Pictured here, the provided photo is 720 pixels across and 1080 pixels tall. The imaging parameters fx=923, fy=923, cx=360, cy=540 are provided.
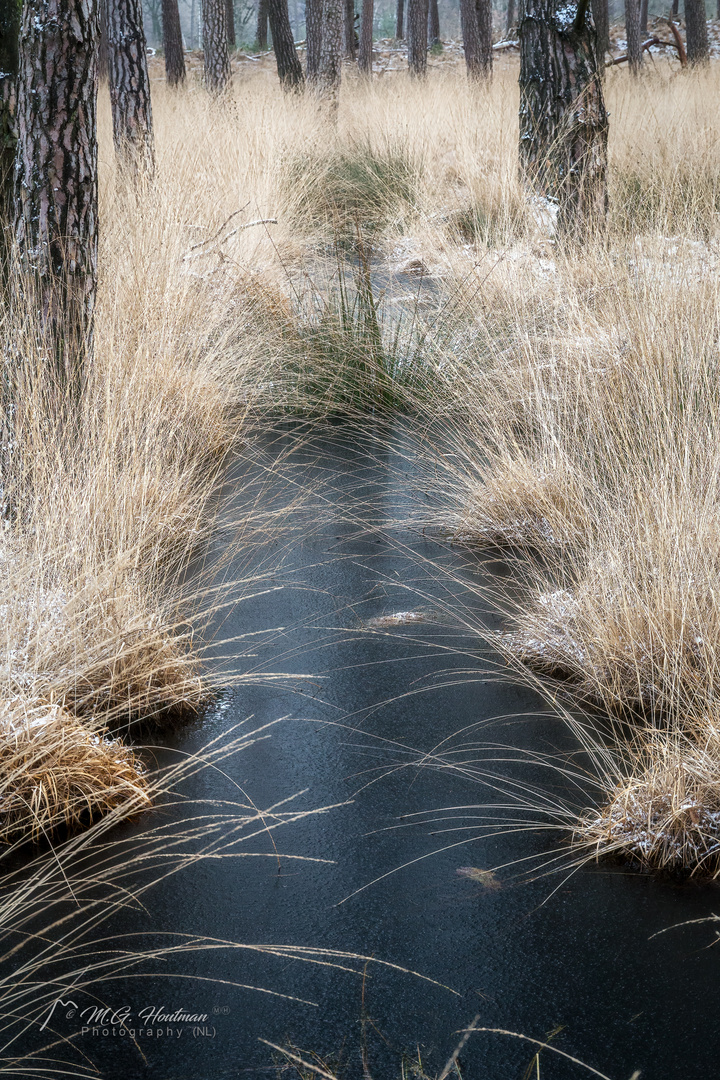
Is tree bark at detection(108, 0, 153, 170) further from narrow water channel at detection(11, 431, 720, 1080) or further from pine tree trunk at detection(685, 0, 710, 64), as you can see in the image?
pine tree trunk at detection(685, 0, 710, 64)

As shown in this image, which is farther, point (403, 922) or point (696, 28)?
point (696, 28)

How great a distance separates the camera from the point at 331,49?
12.6 m

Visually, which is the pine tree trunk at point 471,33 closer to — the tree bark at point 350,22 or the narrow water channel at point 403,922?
the tree bark at point 350,22

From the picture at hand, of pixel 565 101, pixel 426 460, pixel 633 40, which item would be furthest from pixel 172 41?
pixel 426 460

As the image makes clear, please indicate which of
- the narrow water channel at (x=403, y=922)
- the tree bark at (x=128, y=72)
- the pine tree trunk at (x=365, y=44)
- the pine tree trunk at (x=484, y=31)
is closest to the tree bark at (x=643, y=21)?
the pine tree trunk at (x=365, y=44)

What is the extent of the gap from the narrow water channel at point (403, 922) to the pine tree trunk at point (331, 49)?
1172 cm

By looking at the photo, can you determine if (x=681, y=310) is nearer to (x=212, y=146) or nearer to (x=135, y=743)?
(x=135, y=743)

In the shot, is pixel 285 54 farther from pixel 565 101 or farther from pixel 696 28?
pixel 565 101

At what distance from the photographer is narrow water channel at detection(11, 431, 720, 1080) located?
5.20 ft

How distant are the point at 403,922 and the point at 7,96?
3.55 meters

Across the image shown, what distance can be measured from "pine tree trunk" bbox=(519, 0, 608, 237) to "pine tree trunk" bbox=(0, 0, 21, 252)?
10.4 feet

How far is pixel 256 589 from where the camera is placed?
127 inches

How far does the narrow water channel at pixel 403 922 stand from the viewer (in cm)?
159

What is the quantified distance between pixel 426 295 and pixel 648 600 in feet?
13.2
